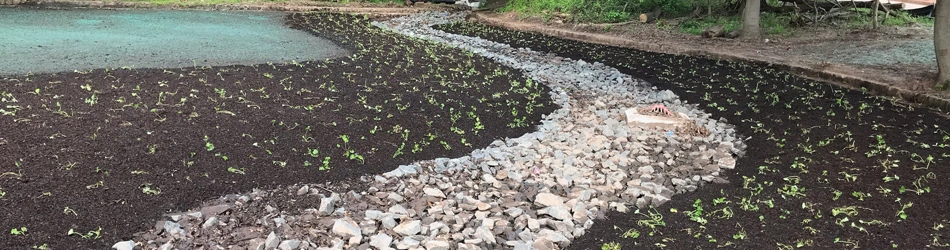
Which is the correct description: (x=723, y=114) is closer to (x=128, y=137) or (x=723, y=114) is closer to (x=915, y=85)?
(x=915, y=85)

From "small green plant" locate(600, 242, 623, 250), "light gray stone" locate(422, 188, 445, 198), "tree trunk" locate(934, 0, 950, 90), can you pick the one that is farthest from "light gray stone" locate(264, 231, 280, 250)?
"tree trunk" locate(934, 0, 950, 90)

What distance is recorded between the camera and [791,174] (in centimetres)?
389

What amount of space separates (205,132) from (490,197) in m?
1.96

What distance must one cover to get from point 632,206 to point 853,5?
9.79 meters

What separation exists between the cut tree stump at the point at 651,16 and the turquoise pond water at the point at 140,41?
6.00 meters

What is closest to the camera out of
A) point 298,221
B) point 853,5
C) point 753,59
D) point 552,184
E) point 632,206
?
point 298,221

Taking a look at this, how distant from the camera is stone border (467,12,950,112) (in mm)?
5527

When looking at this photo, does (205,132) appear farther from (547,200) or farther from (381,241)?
(547,200)

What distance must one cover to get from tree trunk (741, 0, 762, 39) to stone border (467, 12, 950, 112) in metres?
1.33

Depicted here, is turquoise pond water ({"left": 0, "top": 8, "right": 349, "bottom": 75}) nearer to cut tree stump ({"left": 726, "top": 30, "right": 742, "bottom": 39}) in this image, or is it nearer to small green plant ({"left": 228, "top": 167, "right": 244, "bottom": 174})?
small green plant ({"left": 228, "top": 167, "right": 244, "bottom": 174})

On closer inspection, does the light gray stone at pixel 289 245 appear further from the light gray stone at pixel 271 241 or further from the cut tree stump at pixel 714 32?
the cut tree stump at pixel 714 32

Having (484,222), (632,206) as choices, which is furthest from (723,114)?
(484,222)

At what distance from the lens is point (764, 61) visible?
758 centimetres

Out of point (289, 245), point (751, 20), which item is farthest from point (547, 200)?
point (751, 20)
